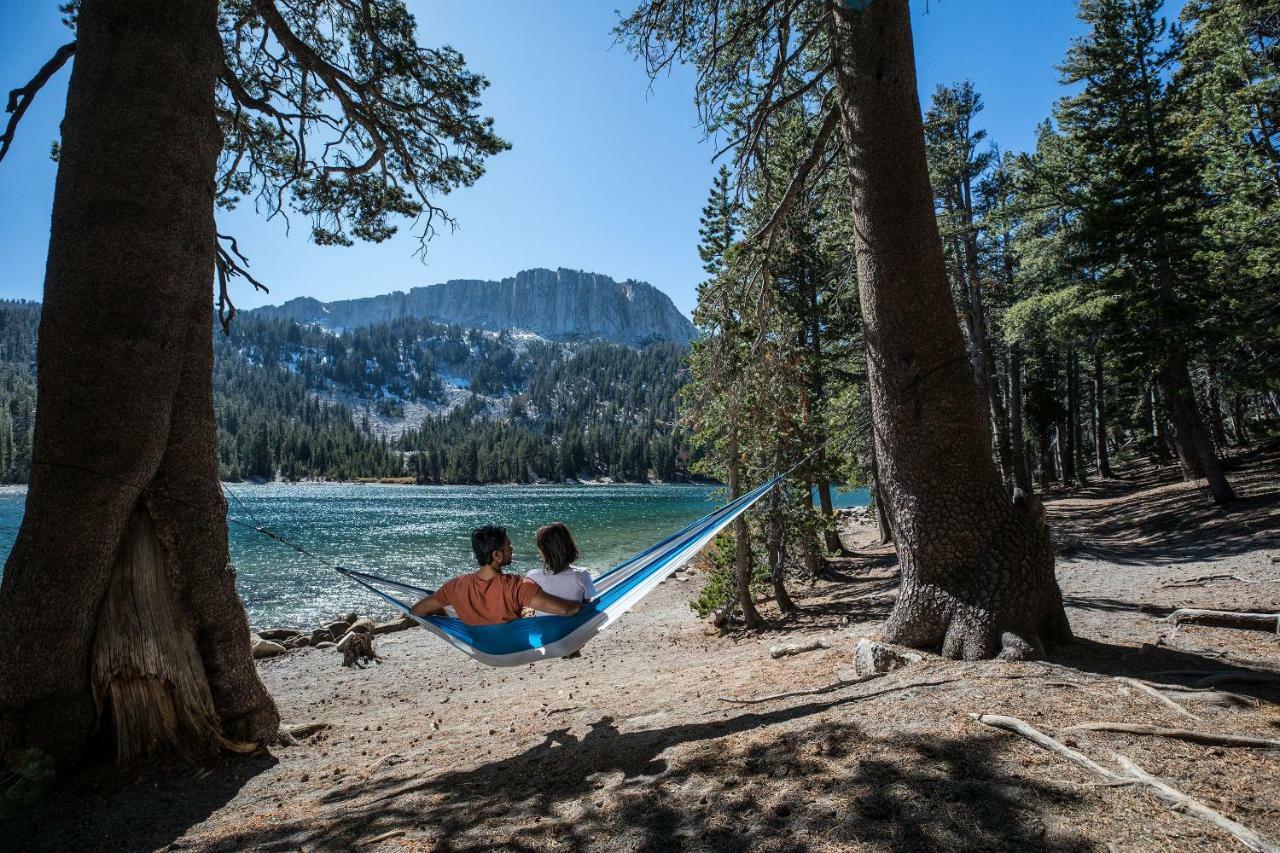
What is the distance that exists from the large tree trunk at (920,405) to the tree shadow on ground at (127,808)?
3.20 metres

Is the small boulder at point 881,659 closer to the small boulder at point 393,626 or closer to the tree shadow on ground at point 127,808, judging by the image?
the tree shadow on ground at point 127,808

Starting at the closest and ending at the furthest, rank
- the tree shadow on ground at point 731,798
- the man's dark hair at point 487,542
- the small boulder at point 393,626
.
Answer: the tree shadow on ground at point 731,798 < the man's dark hair at point 487,542 < the small boulder at point 393,626

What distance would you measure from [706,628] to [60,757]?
5.67 meters

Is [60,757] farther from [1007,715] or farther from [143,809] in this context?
[1007,715]

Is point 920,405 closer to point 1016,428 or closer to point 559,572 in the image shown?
point 559,572

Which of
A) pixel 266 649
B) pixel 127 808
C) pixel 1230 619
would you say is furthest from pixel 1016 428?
pixel 127 808

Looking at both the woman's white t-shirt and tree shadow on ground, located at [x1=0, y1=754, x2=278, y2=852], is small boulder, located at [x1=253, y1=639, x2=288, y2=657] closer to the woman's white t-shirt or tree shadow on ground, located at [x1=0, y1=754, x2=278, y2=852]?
tree shadow on ground, located at [x1=0, y1=754, x2=278, y2=852]

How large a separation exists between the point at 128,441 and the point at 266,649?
21.3ft

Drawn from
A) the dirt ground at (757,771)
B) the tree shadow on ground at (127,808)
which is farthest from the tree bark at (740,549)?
the tree shadow on ground at (127,808)

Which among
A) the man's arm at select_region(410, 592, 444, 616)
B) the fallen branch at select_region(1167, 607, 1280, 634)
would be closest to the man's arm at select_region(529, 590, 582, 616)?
the man's arm at select_region(410, 592, 444, 616)

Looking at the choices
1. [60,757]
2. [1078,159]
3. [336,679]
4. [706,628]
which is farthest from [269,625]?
[1078,159]

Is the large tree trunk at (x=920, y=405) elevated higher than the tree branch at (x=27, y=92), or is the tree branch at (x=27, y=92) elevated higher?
the tree branch at (x=27, y=92)

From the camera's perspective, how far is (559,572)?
3.61 meters

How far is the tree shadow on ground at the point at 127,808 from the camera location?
2.46 meters
